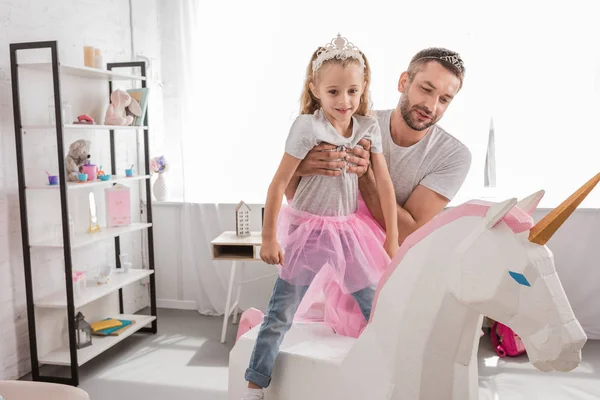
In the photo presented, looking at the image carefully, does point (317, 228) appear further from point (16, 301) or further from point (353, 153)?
point (16, 301)

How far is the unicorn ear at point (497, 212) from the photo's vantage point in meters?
0.94

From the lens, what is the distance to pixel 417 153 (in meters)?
1.82

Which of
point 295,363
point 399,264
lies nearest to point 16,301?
point 295,363

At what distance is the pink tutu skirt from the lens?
4.82 feet

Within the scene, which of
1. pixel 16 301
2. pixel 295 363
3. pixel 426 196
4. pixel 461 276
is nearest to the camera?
pixel 461 276

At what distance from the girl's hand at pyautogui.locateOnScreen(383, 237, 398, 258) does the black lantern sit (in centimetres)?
219

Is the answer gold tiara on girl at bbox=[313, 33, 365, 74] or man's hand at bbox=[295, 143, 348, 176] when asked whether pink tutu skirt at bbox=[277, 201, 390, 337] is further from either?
gold tiara on girl at bbox=[313, 33, 365, 74]

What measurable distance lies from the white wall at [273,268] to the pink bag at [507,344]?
0.64 m

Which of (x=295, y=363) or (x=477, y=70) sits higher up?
(x=477, y=70)

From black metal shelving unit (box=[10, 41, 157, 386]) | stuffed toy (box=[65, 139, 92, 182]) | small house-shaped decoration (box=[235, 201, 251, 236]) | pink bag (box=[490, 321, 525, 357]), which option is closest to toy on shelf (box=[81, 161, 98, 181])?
stuffed toy (box=[65, 139, 92, 182])

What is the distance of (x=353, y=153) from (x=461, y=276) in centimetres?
61

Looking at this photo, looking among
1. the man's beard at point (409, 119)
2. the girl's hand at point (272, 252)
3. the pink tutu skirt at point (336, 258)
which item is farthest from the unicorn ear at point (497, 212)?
the man's beard at point (409, 119)

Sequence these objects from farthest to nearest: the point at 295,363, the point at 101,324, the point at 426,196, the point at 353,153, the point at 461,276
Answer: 1. the point at 101,324
2. the point at 426,196
3. the point at 353,153
4. the point at 295,363
5. the point at 461,276

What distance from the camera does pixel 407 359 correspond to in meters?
1.11
